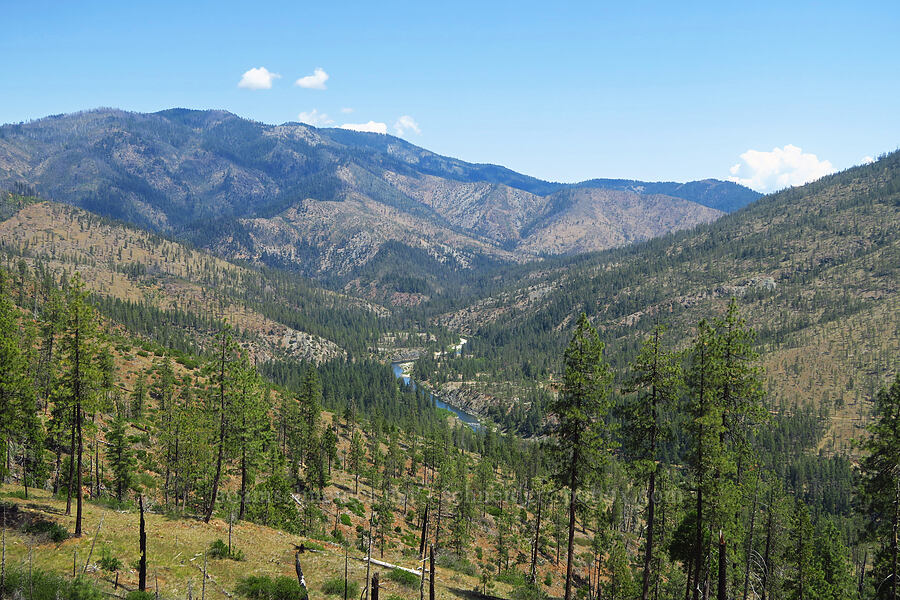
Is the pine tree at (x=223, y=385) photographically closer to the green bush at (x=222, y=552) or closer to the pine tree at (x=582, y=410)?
the green bush at (x=222, y=552)

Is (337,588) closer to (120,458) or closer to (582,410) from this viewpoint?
(582,410)

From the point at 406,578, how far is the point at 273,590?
9.03 meters

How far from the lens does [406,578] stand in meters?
31.8

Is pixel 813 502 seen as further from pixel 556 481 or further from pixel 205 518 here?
pixel 205 518

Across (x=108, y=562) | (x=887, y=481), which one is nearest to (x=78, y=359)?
(x=108, y=562)

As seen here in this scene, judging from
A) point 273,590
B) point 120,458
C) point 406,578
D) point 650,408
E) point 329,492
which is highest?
point 650,408

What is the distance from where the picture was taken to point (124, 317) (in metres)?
188

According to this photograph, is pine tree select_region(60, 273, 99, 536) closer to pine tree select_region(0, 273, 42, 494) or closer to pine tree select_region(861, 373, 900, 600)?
pine tree select_region(0, 273, 42, 494)

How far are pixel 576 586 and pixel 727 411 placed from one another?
2220 inches

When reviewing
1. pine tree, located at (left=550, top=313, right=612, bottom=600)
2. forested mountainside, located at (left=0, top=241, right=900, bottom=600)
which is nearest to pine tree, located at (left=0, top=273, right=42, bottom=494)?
forested mountainside, located at (left=0, top=241, right=900, bottom=600)

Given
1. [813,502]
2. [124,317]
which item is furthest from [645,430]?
[124,317]

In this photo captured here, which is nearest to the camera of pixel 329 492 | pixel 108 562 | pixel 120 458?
pixel 108 562

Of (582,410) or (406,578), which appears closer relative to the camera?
(582,410)

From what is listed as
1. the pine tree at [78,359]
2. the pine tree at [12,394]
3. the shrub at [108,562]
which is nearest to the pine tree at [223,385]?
the pine tree at [78,359]
